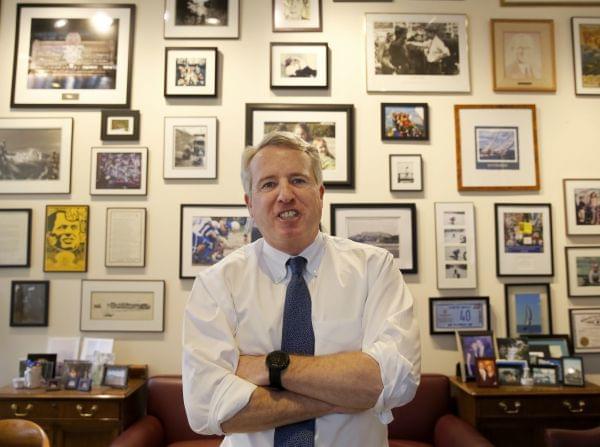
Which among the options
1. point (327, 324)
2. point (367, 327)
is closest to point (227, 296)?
point (327, 324)

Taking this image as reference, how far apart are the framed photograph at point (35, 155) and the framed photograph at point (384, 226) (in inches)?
76.6

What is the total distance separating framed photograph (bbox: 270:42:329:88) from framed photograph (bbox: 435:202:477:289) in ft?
4.12

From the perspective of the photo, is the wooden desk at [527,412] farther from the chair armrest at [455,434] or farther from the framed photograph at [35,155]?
the framed photograph at [35,155]

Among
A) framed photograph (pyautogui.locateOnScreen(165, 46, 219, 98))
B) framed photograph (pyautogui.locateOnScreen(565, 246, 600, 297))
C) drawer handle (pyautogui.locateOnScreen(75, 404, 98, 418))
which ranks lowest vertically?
drawer handle (pyautogui.locateOnScreen(75, 404, 98, 418))

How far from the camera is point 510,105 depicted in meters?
3.29

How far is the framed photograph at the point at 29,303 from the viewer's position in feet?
10.2

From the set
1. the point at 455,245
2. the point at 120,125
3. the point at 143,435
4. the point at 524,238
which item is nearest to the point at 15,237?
the point at 120,125

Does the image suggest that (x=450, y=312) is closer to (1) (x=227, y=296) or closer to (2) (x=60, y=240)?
(1) (x=227, y=296)

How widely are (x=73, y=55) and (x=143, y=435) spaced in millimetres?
2653

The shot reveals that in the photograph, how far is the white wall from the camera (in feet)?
10.3

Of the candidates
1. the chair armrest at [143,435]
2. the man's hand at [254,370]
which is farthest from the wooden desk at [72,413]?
the man's hand at [254,370]

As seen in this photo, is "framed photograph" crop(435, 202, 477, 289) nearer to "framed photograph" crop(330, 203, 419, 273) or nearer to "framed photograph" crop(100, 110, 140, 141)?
"framed photograph" crop(330, 203, 419, 273)

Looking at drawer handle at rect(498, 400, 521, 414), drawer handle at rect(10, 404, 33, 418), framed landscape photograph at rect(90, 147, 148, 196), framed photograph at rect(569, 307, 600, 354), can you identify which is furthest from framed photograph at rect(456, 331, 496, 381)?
drawer handle at rect(10, 404, 33, 418)

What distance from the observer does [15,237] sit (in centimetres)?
317
